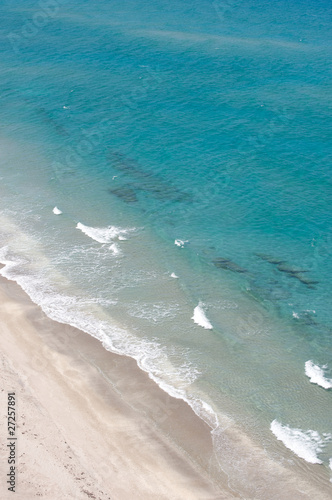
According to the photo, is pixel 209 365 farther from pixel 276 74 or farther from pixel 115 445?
pixel 276 74

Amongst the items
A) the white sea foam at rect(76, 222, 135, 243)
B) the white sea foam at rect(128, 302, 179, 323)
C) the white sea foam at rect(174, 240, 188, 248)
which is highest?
the white sea foam at rect(76, 222, 135, 243)

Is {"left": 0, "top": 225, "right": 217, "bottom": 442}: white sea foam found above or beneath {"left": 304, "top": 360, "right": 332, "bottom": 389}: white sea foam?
above

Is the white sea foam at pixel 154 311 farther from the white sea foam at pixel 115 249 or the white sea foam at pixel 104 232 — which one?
the white sea foam at pixel 104 232

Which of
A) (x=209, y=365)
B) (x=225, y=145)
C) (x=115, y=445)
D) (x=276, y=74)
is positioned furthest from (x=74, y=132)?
(x=115, y=445)

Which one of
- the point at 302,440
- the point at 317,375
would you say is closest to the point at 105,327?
the point at 317,375

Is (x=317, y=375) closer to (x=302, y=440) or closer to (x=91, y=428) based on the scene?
(x=302, y=440)

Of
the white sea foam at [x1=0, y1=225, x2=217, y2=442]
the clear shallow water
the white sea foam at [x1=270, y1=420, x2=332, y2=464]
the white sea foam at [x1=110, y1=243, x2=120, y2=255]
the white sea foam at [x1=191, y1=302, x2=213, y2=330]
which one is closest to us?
the white sea foam at [x1=270, y1=420, x2=332, y2=464]

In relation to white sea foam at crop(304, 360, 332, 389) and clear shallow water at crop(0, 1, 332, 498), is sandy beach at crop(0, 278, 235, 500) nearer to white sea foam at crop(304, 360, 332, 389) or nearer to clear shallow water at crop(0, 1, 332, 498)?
clear shallow water at crop(0, 1, 332, 498)

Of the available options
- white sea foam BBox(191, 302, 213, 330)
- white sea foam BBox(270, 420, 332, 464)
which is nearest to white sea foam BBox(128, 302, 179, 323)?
white sea foam BBox(191, 302, 213, 330)
